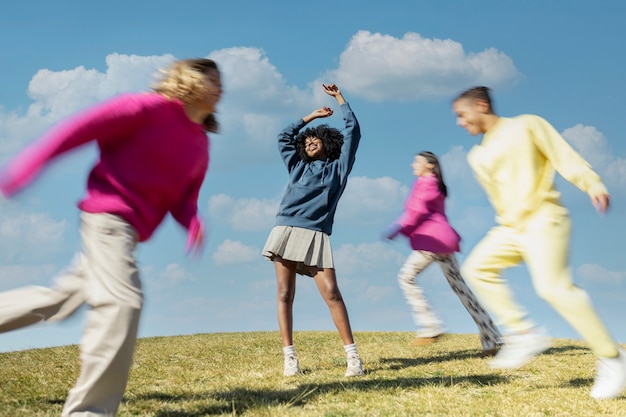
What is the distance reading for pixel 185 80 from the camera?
452 centimetres

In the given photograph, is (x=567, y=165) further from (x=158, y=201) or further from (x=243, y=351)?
(x=243, y=351)

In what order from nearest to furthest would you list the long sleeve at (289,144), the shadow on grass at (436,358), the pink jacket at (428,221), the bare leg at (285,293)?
the bare leg at (285,293) < the long sleeve at (289,144) < the shadow on grass at (436,358) < the pink jacket at (428,221)

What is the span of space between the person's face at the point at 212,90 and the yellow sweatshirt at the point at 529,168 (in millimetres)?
2352

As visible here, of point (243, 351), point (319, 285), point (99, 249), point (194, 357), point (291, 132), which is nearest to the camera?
point (99, 249)

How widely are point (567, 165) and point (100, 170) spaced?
140 inches

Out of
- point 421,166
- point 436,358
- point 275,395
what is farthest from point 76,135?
point 436,358

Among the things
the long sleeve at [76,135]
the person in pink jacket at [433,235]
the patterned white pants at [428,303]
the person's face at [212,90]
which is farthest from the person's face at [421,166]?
the long sleeve at [76,135]

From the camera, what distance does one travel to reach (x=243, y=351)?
11242mm

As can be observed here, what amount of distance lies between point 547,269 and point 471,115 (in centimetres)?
145

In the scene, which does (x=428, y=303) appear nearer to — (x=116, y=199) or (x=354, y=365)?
(x=354, y=365)

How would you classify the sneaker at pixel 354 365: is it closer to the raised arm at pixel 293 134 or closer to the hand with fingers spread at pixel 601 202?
the raised arm at pixel 293 134

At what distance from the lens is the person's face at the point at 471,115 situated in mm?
5910

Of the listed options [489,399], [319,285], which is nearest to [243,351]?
[319,285]

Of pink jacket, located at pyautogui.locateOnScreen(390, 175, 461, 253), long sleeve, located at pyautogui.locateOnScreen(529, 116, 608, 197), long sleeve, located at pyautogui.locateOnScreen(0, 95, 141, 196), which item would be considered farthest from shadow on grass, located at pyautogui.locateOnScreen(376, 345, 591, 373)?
long sleeve, located at pyautogui.locateOnScreen(0, 95, 141, 196)
